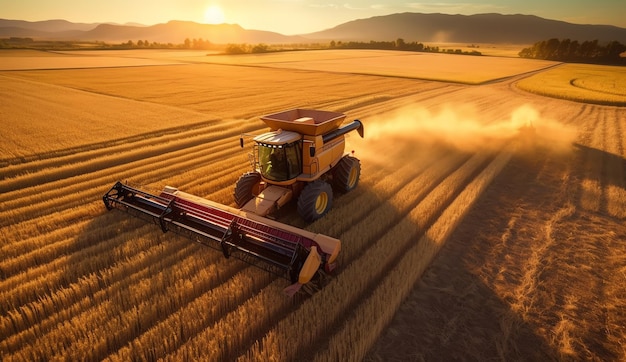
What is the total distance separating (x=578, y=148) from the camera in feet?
39.2

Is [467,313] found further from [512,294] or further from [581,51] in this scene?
[581,51]

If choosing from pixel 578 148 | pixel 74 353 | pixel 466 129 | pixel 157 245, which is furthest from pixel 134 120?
pixel 578 148

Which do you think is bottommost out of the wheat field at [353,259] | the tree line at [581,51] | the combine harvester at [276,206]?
the wheat field at [353,259]

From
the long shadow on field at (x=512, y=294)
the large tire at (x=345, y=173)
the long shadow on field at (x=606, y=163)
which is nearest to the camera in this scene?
the long shadow on field at (x=512, y=294)

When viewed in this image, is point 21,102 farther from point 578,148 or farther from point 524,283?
point 578,148

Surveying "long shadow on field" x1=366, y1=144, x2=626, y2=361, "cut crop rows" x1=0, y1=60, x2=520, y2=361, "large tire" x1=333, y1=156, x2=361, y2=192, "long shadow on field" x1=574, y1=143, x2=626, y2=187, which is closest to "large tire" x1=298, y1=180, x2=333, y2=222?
"cut crop rows" x1=0, y1=60, x2=520, y2=361

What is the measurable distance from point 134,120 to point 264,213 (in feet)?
40.4

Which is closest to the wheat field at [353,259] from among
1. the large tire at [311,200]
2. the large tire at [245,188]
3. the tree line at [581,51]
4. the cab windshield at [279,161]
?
the large tire at [311,200]

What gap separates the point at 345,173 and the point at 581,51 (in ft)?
285

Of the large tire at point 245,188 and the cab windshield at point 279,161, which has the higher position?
the cab windshield at point 279,161

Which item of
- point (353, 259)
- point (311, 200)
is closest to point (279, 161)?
point (311, 200)

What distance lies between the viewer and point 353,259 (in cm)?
568

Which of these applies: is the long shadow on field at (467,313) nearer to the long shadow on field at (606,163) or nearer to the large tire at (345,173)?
the large tire at (345,173)

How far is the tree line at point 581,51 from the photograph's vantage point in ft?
210
